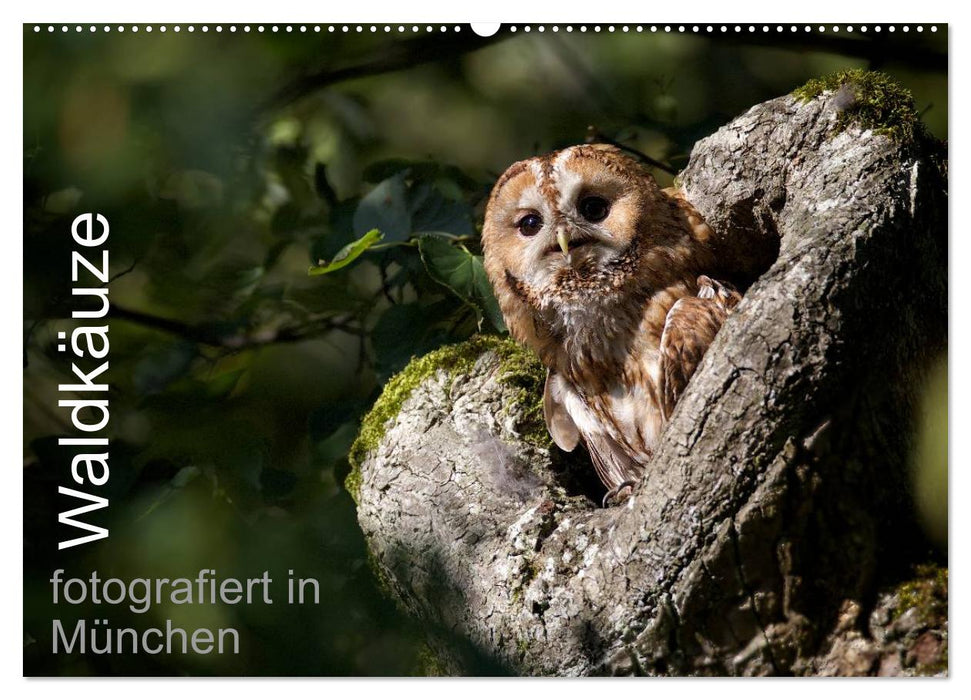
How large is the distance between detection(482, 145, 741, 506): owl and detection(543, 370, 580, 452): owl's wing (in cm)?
3

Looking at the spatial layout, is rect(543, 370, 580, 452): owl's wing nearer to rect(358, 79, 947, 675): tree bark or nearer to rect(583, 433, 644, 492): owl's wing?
Result: rect(583, 433, 644, 492): owl's wing

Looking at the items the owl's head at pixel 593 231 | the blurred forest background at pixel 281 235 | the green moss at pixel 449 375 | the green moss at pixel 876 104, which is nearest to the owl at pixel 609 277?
the owl's head at pixel 593 231

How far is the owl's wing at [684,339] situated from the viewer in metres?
2.26

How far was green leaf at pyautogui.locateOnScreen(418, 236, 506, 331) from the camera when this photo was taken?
2664 millimetres

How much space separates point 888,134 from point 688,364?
599mm

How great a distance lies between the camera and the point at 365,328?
3.01 m

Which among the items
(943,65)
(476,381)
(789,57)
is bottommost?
(476,381)

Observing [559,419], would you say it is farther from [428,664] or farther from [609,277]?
[428,664]

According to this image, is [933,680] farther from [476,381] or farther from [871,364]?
[476,381]

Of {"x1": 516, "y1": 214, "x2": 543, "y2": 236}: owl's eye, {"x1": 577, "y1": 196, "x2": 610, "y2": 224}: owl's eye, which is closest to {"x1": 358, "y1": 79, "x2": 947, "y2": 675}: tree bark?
{"x1": 577, "y1": 196, "x2": 610, "y2": 224}: owl's eye

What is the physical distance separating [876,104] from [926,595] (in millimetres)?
965

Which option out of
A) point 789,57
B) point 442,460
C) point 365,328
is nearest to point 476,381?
point 442,460

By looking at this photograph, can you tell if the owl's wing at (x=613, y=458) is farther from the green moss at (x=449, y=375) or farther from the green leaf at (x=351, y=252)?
the green leaf at (x=351, y=252)

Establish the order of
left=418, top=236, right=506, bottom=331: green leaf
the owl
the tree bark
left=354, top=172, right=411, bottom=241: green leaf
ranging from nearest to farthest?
1. the tree bark
2. the owl
3. left=418, top=236, right=506, bottom=331: green leaf
4. left=354, top=172, right=411, bottom=241: green leaf
